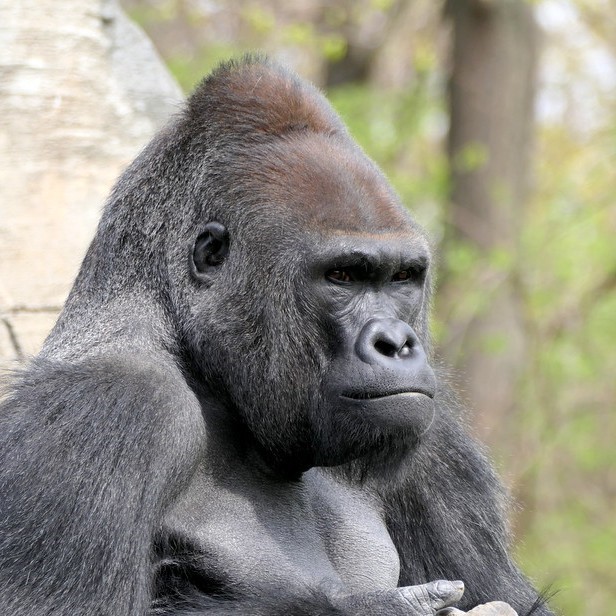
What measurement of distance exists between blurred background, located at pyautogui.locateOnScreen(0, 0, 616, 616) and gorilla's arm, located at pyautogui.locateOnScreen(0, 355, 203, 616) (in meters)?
2.62

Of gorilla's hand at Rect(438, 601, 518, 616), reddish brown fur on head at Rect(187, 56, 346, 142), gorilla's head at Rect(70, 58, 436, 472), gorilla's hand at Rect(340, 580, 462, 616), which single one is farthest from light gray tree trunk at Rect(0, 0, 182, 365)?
gorilla's hand at Rect(438, 601, 518, 616)

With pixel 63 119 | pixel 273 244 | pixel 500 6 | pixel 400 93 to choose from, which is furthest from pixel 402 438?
pixel 400 93

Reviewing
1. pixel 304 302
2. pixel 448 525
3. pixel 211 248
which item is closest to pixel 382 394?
pixel 304 302

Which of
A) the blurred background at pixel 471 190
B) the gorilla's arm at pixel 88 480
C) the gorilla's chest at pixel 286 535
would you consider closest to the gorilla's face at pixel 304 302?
the gorilla's chest at pixel 286 535

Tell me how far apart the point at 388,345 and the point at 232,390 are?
0.59 m

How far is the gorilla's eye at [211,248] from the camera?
3834 millimetres

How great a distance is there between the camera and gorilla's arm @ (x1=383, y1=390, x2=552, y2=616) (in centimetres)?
436

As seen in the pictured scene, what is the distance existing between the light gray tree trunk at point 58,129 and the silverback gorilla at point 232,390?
227 centimetres

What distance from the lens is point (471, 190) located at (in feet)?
34.8

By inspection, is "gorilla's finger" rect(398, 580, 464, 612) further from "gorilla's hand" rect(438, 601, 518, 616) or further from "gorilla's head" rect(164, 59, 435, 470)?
"gorilla's head" rect(164, 59, 435, 470)

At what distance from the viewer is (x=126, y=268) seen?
12.9 feet

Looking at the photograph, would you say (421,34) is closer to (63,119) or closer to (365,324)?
(63,119)

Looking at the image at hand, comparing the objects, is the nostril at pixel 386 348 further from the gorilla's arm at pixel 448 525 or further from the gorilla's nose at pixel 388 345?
the gorilla's arm at pixel 448 525

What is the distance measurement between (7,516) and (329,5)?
1100 centimetres
